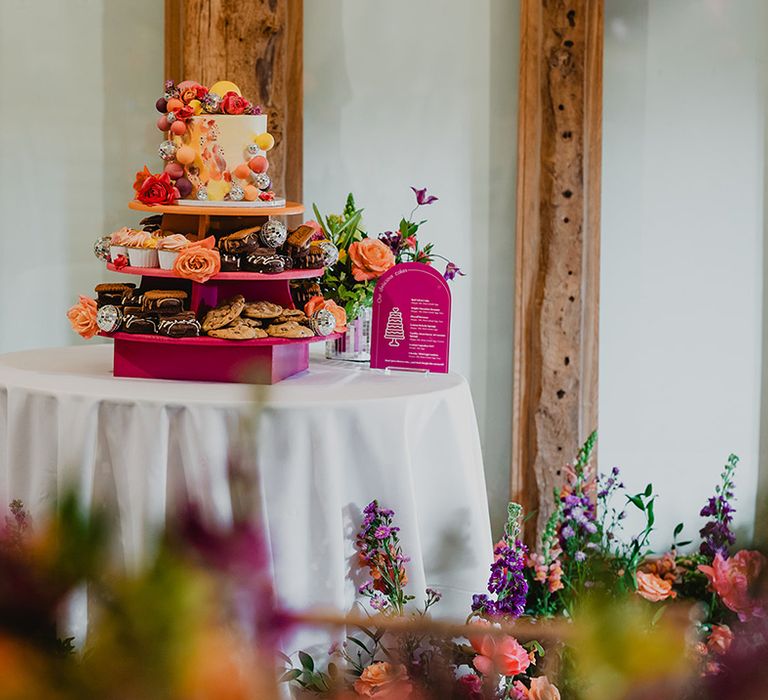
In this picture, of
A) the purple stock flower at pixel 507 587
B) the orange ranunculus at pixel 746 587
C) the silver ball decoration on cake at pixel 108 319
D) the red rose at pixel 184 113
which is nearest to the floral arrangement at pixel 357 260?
the red rose at pixel 184 113

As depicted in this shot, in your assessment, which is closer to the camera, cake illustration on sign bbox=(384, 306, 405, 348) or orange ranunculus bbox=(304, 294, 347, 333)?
orange ranunculus bbox=(304, 294, 347, 333)

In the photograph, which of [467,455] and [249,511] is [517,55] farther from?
[249,511]

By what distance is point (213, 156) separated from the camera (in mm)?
2365

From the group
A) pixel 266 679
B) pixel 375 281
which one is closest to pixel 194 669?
pixel 266 679

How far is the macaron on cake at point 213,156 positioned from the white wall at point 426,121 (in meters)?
1.21

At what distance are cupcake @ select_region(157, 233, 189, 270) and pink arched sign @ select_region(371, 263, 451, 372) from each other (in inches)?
17.6

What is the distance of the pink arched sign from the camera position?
8.11ft

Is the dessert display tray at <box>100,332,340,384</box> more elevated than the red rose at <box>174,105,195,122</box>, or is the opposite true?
the red rose at <box>174,105,195,122</box>

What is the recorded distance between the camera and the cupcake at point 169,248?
7.40 feet

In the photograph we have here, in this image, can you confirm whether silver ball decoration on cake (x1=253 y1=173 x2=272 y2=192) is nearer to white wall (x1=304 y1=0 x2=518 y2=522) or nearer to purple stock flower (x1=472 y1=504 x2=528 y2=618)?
purple stock flower (x1=472 y1=504 x2=528 y2=618)

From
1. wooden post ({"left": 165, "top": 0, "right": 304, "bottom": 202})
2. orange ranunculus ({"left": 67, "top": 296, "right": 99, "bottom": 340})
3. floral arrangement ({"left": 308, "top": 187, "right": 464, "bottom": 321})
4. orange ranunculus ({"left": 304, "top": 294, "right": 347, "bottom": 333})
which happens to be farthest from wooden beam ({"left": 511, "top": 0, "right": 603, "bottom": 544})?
orange ranunculus ({"left": 67, "top": 296, "right": 99, "bottom": 340})

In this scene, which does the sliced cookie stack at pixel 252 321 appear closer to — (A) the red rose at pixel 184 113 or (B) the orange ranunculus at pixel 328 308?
(B) the orange ranunculus at pixel 328 308

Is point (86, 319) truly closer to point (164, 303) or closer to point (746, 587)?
point (164, 303)

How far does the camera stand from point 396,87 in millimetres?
3578
